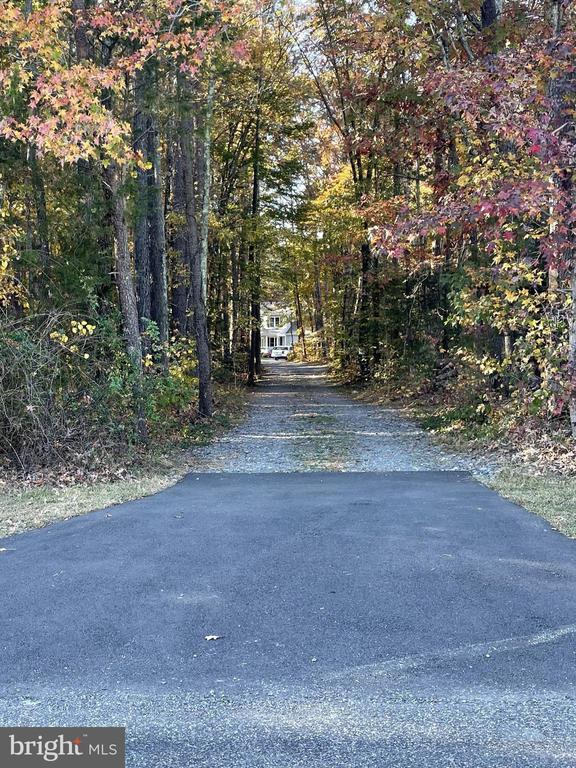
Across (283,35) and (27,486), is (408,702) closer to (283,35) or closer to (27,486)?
(27,486)

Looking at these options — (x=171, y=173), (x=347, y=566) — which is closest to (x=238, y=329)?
(x=171, y=173)

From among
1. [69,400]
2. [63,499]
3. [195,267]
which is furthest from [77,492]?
[195,267]

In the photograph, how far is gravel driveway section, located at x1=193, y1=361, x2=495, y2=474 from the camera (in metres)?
11.3

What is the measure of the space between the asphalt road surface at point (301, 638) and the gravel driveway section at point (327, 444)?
4134 millimetres

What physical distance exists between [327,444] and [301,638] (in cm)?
974

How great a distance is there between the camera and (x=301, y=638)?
4094mm

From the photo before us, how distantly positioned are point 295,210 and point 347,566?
24339mm

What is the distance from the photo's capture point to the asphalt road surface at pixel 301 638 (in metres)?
3.02

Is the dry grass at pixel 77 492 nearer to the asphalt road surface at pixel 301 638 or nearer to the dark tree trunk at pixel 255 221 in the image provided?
the asphalt road surface at pixel 301 638

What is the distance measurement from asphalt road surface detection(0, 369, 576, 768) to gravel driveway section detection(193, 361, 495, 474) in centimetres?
413

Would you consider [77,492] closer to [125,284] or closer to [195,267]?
[125,284]

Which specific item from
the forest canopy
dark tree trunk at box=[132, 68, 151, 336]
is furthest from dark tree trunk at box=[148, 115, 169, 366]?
dark tree trunk at box=[132, 68, 151, 336]

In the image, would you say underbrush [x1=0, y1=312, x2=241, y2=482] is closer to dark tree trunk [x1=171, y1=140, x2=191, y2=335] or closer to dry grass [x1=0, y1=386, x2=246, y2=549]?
dry grass [x1=0, y1=386, x2=246, y2=549]

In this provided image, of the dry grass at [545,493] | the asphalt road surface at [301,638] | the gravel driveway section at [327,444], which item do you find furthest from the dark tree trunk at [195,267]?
the asphalt road surface at [301,638]
